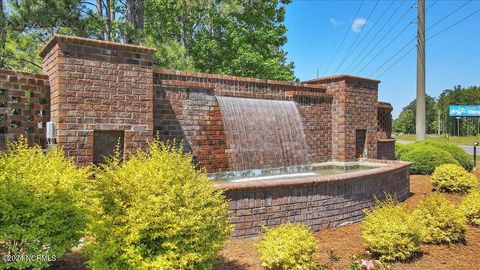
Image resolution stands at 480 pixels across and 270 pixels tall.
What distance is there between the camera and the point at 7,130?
20.2 feet

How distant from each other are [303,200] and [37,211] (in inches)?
Result: 160

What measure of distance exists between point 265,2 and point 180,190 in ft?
64.9

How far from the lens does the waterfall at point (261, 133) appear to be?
865 centimetres

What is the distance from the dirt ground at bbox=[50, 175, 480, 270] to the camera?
15.2ft

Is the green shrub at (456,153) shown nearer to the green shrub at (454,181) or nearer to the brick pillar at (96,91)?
the green shrub at (454,181)

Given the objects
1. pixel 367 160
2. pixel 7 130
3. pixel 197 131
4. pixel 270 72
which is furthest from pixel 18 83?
pixel 270 72

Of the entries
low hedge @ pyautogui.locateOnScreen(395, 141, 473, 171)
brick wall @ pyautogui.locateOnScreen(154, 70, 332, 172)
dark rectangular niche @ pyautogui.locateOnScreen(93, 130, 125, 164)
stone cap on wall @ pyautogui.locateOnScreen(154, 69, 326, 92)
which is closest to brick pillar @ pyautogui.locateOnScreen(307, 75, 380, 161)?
brick wall @ pyautogui.locateOnScreen(154, 70, 332, 172)

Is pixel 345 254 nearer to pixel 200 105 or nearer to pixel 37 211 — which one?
pixel 37 211

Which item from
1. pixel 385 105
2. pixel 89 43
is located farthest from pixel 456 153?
pixel 89 43

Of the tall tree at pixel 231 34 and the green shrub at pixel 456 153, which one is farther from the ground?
the tall tree at pixel 231 34

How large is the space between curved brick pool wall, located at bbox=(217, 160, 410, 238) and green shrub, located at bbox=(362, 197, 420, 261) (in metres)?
1.03

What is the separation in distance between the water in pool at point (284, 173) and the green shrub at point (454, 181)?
182cm

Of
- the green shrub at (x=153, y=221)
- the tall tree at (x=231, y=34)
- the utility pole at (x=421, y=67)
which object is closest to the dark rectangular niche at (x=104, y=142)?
the green shrub at (x=153, y=221)

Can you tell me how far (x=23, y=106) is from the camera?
20.9 ft
